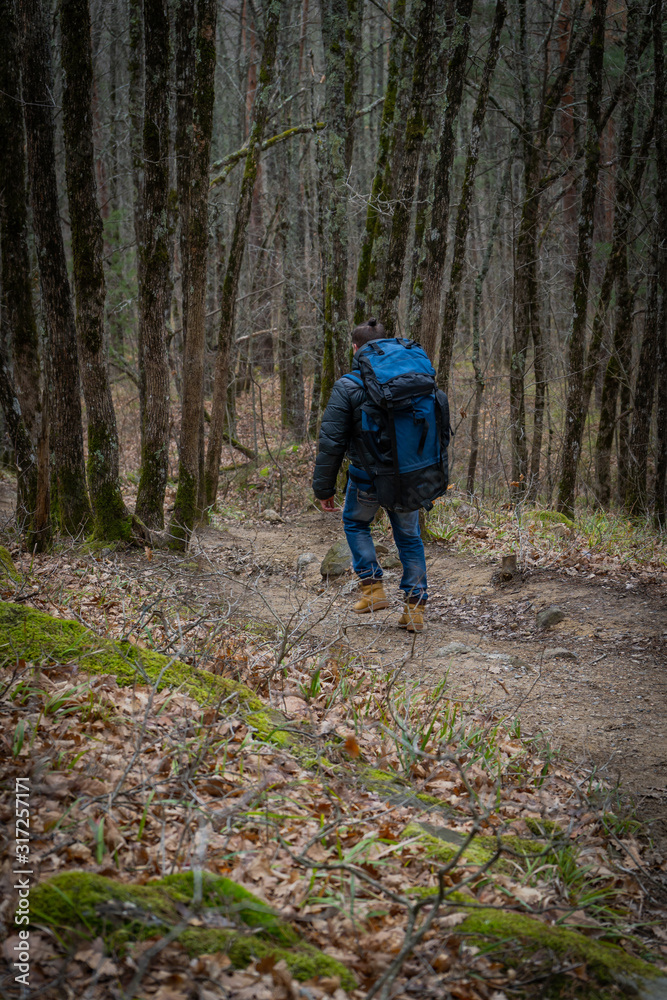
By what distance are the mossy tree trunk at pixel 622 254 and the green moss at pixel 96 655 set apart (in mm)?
10104

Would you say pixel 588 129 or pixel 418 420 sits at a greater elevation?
pixel 588 129

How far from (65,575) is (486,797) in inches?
168

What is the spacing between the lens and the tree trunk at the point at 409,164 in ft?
26.7

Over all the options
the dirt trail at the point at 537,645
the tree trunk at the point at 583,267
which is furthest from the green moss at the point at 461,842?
the tree trunk at the point at 583,267

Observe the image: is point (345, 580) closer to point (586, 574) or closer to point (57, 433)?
point (586, 574)

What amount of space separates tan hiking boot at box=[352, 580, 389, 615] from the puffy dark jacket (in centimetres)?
108

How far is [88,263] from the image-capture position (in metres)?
7.00

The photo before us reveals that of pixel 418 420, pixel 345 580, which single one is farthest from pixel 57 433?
pixel 418 420

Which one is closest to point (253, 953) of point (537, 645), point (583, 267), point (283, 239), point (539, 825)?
point (539, 825)

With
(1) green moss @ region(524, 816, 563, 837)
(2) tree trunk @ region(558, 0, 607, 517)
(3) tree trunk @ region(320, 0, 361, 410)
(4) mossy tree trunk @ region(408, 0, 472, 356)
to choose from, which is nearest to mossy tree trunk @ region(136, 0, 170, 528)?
(4) mossy tree trunk @ region(408, 0, 472, 356)

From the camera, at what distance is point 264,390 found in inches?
858

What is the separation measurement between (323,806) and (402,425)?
3.48m

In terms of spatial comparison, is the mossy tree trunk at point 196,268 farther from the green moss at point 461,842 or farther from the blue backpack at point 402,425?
the green moss at point 461,842

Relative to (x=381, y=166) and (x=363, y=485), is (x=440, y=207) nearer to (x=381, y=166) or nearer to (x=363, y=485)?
(x=381, y=166)
